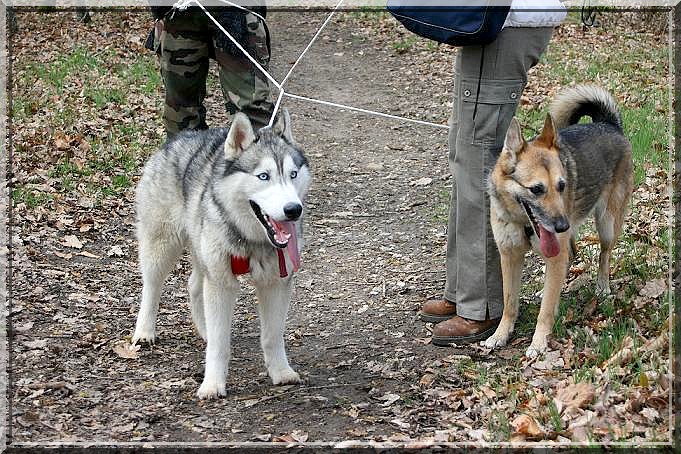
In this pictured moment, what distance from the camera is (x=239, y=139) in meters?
4.28

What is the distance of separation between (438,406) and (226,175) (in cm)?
161

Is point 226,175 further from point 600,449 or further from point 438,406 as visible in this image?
point 600,449

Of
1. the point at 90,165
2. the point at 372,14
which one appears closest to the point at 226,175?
the point at 90,165

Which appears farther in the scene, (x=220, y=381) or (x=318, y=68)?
(x=318, y=68)

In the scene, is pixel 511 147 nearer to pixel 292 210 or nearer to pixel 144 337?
pixel 292 210

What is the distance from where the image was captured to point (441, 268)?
6230 millimetres

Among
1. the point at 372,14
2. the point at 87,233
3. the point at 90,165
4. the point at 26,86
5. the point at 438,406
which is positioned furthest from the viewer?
the point at 372,14

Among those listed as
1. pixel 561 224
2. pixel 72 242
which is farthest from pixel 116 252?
pixel 561 224

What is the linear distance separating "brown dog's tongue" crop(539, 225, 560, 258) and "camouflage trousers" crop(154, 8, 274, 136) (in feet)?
8.23

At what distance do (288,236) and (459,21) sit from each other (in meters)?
1.46

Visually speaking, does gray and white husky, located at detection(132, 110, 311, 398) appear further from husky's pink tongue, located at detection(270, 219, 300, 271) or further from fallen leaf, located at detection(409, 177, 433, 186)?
fallen leaf, located at detection(409, 177, 433, 186)

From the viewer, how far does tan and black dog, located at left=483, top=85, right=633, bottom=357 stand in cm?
435

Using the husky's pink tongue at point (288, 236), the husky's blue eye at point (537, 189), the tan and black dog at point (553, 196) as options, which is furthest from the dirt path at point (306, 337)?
the husky's blue eye at point (537, 189)

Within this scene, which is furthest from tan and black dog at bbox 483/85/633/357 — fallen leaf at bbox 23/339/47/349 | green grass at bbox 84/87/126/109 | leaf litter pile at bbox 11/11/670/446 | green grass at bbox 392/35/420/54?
green grass at bbox 392/35/420/54
